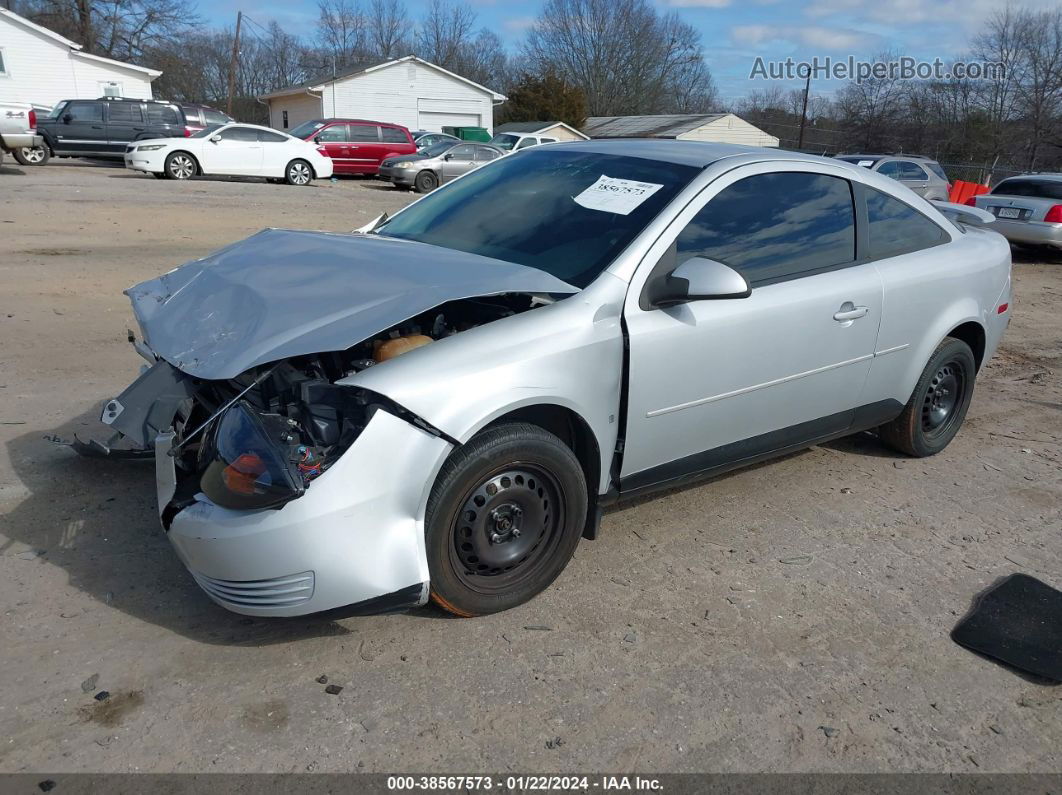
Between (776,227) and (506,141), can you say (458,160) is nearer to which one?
(506,141)

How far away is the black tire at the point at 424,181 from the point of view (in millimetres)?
22453

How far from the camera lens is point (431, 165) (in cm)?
2258

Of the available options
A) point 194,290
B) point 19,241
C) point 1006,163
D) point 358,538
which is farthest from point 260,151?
point 1006,163

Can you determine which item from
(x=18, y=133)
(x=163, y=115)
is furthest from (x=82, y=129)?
(x=18, y=133)

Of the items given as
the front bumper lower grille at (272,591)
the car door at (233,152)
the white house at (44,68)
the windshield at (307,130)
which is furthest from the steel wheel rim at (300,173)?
the front bumper lower grille at (272,591)

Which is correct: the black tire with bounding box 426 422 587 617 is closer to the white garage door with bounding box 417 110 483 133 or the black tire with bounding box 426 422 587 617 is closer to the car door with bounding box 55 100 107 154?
the car door with bounding box 55 100 107 154

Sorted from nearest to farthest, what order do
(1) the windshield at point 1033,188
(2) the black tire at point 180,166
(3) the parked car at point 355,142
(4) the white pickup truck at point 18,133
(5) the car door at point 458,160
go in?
1. (1) the windshield at point 1033,188
2. (2) the black tire at point 180,166
3. (4) the white pickup truck at point 18,133
4. (5) the car door at point 458,160
5. (3) the parked car at point 355,142

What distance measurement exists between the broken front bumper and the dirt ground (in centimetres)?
30

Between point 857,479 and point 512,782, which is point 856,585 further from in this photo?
point 512,782

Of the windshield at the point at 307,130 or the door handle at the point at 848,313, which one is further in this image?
the windshield at the point at 307,130

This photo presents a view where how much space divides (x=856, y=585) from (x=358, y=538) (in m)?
2.16

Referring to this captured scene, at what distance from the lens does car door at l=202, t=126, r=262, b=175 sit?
19.6 m

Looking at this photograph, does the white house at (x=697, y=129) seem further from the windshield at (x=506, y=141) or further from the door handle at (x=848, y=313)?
the door handle at (x=848, y=313)

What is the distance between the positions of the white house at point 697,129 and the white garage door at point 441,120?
10.1 m
